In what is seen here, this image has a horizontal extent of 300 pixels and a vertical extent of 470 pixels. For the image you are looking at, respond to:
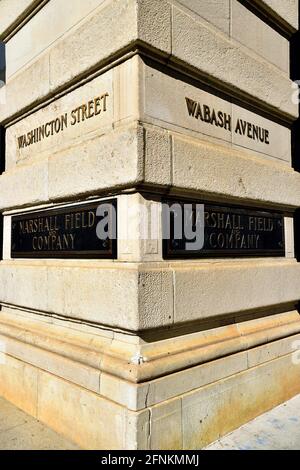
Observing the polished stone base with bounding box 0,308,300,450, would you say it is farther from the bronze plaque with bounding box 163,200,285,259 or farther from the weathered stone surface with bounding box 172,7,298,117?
the weathered stone surface with bounding box 172,7,298,117

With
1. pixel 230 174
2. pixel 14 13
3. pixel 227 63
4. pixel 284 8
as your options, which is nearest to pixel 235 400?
pixel 230 174

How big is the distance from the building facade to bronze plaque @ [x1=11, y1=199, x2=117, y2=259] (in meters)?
0.02

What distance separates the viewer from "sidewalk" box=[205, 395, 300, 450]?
398cm

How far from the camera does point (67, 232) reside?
4.66m

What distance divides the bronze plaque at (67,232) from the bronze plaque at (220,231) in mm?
607

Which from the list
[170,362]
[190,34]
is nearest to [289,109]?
[190,34]

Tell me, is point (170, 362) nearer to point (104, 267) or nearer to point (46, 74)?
point (104, 267)

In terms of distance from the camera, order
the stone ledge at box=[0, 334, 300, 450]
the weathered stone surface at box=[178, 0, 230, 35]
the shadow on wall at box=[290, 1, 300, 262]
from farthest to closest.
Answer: the shadow on wall at box=[290, 1, 300, 262]
the weathered stone surface at box=[178, 0, 230, 35]
the stone ledge at box=[0, 334, 300, 450]

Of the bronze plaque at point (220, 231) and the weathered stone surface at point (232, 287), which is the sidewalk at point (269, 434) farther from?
the bronze plaque at point (220, 231)

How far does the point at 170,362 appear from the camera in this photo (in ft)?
12.3

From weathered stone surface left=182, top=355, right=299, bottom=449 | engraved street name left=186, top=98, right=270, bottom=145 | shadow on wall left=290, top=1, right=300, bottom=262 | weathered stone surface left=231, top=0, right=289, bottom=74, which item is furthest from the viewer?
shadow on wall left=290, top=1, right=300, bottom=262

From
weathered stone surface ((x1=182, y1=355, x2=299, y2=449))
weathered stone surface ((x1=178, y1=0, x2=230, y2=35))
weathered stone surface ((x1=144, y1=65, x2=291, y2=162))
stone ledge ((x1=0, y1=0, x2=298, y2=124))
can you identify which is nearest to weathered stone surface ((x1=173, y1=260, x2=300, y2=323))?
weathered stone surface ((x1=182, y1=355, x2=299, y2=449))

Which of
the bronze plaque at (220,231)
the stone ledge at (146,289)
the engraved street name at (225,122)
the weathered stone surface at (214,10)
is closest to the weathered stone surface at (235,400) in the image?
the stone ledge at (146,289)

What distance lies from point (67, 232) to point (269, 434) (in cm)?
318
